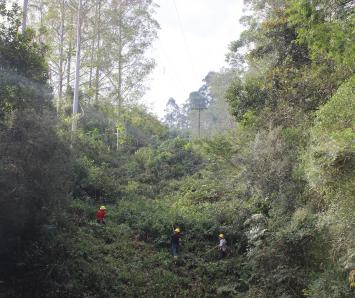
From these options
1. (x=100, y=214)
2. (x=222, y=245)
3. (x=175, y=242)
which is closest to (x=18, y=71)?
(x=100, y=214)

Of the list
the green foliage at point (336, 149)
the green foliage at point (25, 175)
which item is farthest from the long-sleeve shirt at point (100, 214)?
the green foliage at point (336, 149)

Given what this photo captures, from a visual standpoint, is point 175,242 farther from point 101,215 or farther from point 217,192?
point 217,192

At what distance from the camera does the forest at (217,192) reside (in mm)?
9461

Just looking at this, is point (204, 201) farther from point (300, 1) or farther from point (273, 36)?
point (300, 1)

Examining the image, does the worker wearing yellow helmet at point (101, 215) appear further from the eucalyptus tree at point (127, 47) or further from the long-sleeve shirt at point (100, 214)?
the eucalyptus tree at point (127, 47)

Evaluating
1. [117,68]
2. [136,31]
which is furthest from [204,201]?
[136,31]

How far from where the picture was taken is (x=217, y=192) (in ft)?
70.2

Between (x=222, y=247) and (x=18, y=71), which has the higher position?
(x=18, y=71)

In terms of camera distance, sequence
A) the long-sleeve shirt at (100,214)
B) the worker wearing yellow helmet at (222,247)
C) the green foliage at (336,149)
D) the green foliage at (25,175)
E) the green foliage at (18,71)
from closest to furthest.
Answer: the green foliage at (336,149)
the green foliage at (25,175)
the green foliage at (18,71)
the worker wearing yellow helmet at (222,247)
the long-sleeve shirt at (100,214)

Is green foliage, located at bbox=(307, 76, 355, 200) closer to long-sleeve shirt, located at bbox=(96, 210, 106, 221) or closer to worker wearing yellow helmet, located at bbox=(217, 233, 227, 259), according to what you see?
worker wearing yellow helmet, located at bbox=(217, 233, 227, 259)

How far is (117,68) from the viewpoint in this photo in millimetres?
29469

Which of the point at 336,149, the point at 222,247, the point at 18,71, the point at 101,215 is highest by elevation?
the point at 18,71

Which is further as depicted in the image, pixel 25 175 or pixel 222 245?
pixel 222 245

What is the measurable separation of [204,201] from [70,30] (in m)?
13.8
